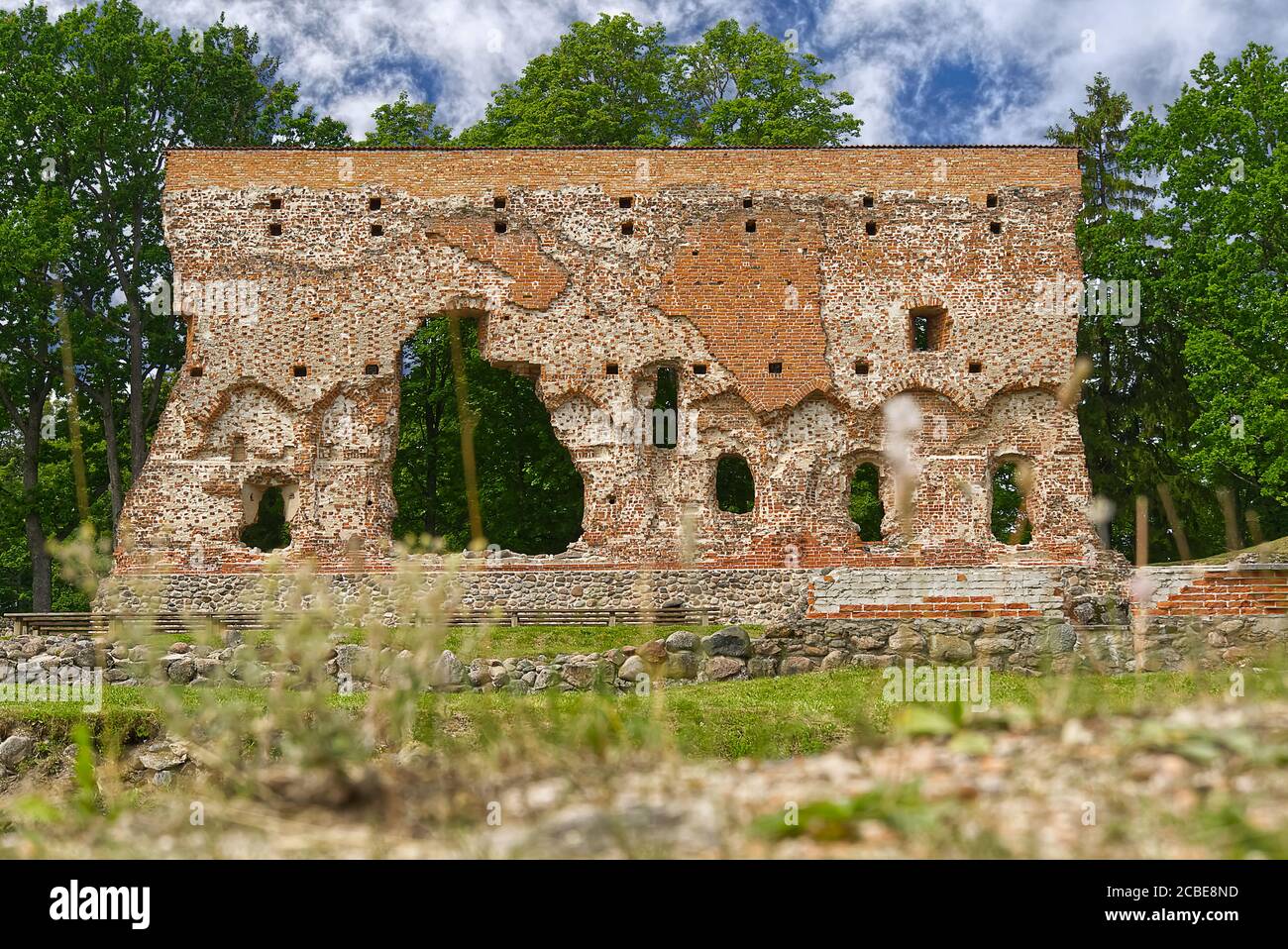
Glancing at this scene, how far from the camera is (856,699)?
455 inches

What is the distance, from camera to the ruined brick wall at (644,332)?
21078 millimetres

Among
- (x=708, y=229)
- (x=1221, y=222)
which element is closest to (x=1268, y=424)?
(x=1221, y=222)

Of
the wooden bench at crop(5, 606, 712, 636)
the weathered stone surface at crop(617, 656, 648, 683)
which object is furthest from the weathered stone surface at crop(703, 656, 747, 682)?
the wooden bench at crop(5, 606, 712, 636)

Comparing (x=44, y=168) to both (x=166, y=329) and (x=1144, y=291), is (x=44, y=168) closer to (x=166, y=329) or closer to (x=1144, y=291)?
(x=166, y=329)

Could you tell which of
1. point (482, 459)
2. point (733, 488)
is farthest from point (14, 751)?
point (733, 488)

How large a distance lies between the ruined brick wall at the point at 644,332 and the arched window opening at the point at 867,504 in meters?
5.40

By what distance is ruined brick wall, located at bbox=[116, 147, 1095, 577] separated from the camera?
21078 millimetres

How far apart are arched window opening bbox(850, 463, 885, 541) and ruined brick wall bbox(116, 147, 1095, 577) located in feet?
17.7

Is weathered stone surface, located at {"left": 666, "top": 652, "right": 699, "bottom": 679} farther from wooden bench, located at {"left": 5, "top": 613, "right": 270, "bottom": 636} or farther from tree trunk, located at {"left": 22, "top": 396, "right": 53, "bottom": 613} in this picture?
tree trunk, located at {"left": 22, "top": 396, "right": 53, "bottom": 613}

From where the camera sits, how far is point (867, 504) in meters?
27.1

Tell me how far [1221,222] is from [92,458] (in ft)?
80.6

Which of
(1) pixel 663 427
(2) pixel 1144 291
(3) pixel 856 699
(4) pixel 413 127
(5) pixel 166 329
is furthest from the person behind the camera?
(4) pixel 413 127

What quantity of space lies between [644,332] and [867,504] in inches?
323

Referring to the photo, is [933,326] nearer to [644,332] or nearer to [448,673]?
[644,332]
